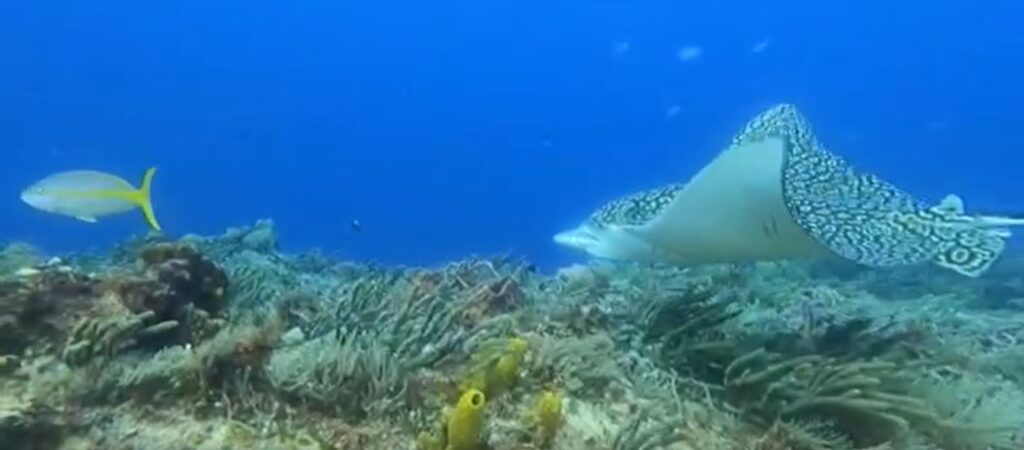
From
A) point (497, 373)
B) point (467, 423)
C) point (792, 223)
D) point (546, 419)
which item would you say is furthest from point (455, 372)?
point (792, 223)

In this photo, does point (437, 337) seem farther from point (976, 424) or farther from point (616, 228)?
point (976, 424)

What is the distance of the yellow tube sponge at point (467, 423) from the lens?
307cm

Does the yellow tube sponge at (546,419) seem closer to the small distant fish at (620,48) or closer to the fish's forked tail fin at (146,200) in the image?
the fish's forked tail fin at (146,200)

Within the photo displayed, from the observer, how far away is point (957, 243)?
4344 mm

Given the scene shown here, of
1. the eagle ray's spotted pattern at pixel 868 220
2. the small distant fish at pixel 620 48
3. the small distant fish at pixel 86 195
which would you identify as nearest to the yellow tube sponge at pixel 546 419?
the eagle ray's spotted pattern at pixel 868 220

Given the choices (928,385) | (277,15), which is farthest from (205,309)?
(277,15)

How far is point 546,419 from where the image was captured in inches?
133

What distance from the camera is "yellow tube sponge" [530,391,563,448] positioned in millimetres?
3355

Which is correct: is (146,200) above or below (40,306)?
above

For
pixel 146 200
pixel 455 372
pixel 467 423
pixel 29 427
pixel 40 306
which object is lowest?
pixel 467 423

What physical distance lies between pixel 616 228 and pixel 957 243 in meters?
1.64

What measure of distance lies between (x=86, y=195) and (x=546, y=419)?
4049 mm

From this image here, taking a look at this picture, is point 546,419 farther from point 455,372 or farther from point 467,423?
point 455,372

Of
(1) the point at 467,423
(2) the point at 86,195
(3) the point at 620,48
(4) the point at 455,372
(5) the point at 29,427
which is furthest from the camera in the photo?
(3) the point at 620,48
